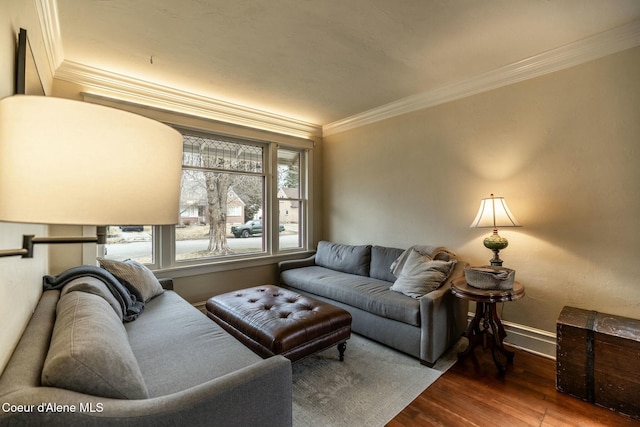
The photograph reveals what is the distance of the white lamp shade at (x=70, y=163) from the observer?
0.59m

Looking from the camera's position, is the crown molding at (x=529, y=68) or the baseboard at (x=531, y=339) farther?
the baseboard at (x=531, y=339)

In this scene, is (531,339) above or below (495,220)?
below

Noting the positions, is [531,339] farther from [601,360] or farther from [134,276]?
[134,276]

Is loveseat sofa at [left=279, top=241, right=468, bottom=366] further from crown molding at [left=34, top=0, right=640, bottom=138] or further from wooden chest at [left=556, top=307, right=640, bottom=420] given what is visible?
crown molding at [left=34, top=0, right=640, bottom=138]

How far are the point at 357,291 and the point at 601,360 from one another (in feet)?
5.76

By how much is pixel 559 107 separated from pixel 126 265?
12.8 feet

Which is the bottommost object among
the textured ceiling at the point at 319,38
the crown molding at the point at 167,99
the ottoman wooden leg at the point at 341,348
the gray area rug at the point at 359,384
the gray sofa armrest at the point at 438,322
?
the gray area rug at the point at 359,384

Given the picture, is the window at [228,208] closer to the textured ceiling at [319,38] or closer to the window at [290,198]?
the window at [290,198]

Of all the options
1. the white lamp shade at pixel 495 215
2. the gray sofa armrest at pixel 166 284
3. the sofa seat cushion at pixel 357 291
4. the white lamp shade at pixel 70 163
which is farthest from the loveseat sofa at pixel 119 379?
the white lamp shade at pixel 495 215

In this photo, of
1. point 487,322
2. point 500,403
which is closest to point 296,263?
point 487,322

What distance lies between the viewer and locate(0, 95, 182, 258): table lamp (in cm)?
59

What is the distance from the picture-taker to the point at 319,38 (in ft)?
7.09

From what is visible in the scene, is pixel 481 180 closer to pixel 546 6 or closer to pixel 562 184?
pixel 562 184

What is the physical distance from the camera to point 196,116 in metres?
3.28
